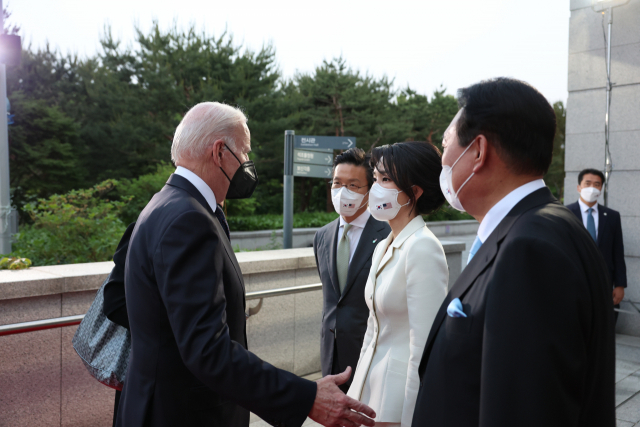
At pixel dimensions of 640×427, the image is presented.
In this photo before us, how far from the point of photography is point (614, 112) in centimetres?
714

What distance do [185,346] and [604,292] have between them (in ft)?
4.00

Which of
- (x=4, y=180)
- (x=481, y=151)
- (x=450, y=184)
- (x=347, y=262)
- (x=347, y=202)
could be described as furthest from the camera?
(x=4, y=180)

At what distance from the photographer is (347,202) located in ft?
11.8

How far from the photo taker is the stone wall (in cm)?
694

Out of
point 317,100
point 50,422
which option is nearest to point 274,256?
point 50,422

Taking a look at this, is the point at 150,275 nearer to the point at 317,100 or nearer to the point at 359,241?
the point at 359,241

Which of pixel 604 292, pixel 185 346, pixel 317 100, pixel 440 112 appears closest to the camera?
pixel 604 292

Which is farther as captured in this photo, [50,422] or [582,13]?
[582,13]

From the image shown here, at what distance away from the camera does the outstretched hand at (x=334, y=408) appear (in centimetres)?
184

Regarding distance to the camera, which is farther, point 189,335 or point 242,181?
point 242,181

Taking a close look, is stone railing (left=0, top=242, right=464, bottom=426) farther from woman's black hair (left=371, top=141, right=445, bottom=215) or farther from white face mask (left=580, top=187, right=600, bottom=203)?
white face mask (left=580, top=187, right=600, bottom=203)

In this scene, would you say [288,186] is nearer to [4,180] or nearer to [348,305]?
[4,180]

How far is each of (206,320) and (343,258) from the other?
1.87m

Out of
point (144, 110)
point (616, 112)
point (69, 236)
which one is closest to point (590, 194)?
point (616, 112)
